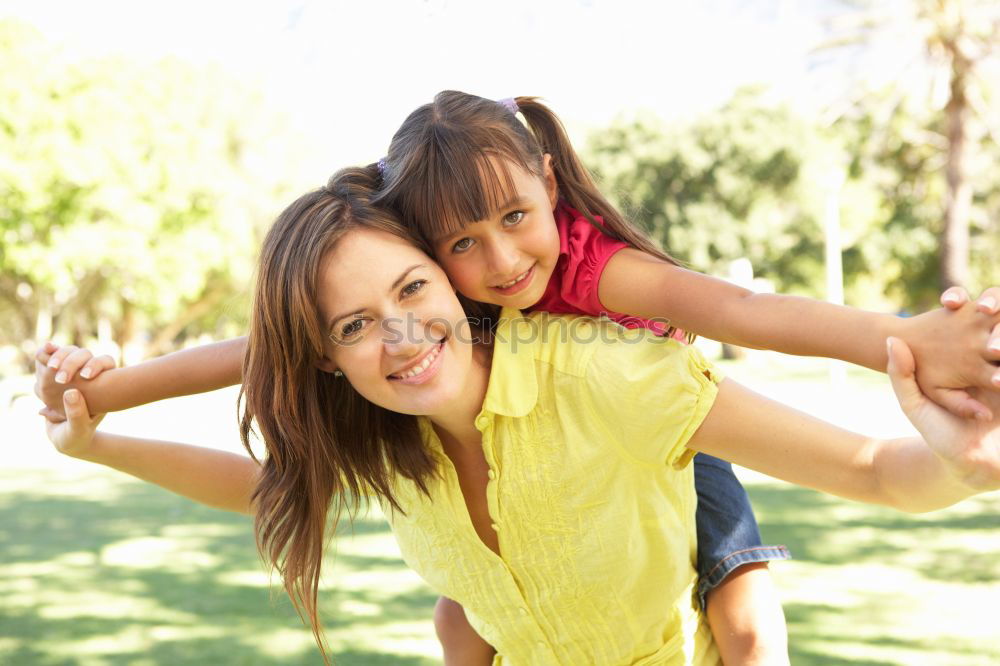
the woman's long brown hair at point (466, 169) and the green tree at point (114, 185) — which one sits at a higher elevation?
the woman's long brown hair at point (466, 169)

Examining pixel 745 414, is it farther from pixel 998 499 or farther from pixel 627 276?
pixel 998 499

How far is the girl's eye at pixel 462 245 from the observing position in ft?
9.11

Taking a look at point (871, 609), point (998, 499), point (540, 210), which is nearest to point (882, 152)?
point (998, 499)

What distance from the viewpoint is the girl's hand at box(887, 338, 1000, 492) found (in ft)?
5.44

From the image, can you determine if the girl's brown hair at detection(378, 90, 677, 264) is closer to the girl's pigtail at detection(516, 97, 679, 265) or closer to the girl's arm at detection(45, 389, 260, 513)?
the girl's pigtail at detection(516, 97, 679, 265)

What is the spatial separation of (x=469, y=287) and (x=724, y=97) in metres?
34.9

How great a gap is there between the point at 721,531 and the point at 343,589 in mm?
3996

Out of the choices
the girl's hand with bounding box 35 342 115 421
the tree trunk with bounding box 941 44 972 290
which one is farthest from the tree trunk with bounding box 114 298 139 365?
the girl's hand with bounding box 35 342 115 421

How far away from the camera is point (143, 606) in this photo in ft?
20.0

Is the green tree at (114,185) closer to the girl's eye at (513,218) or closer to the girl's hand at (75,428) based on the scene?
the girl's hand at (75,428)

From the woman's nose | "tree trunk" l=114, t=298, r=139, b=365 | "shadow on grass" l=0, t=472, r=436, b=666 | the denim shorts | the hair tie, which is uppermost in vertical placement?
the hair tie

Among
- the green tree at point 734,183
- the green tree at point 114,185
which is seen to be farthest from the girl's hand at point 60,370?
the green tree at point 734,183

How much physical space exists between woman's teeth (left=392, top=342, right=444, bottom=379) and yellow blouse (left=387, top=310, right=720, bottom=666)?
14 centimetres

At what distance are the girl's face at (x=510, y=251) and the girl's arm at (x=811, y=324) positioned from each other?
0.22 meters
